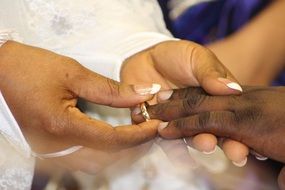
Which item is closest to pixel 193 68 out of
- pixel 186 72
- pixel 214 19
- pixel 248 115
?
pixel 186 72

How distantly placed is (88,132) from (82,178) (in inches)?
6.8

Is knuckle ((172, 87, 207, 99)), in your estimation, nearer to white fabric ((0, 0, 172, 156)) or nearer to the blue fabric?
white fabric ((0, 0, 172, 156))

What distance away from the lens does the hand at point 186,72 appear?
688mm

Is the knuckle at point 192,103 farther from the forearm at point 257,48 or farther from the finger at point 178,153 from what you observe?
the forearm at point 257,48

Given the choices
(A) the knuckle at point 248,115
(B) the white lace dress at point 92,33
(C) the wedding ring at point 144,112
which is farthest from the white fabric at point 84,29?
(A) the knuckle at point 248,115

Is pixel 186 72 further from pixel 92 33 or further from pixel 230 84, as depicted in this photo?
pixel 92 33

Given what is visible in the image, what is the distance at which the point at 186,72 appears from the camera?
0.77 m

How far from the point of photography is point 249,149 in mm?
689

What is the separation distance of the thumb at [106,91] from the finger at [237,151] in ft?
0.41

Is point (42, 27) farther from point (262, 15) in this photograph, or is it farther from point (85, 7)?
point (262, 15)

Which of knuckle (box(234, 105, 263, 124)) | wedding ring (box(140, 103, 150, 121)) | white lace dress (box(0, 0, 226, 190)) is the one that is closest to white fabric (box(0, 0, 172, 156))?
white lace dress (box(0, 0, 226, 190))

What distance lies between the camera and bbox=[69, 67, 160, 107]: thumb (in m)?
0.72

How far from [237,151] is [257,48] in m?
0.35

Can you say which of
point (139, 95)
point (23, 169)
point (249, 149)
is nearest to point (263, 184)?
point (249, 149)
